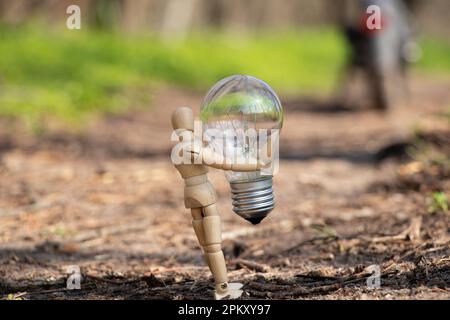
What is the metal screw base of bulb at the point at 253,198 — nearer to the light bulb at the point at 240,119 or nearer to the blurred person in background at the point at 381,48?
the light bulb at the point at 240,119

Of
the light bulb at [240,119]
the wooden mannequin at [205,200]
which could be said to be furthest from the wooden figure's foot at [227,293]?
the light bulb at [240,119]

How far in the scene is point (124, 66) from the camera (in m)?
14.4

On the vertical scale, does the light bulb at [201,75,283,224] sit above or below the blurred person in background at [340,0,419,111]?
below

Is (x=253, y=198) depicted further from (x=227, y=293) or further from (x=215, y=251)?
(x=227, y=293)

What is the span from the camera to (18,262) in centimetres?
448

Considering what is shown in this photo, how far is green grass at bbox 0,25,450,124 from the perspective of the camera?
1073 cm

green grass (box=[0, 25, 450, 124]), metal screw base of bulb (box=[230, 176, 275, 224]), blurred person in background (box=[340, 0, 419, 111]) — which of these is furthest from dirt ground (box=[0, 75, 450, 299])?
blurred person in background (box=[340, 0, 419, 111])

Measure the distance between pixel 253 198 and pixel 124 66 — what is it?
438 inches

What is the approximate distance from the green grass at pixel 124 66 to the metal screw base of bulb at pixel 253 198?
614cm

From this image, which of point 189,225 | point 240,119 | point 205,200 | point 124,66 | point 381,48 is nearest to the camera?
point 205,200

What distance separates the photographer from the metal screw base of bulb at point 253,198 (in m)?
3.57

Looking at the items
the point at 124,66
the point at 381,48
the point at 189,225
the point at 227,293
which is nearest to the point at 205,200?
the point at 227,293

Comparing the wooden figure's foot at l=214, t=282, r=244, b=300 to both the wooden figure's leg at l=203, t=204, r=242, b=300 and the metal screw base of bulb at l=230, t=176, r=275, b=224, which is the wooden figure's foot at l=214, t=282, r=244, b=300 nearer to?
the wooden figure's leg at l=203, t=204, r=242, b=300
